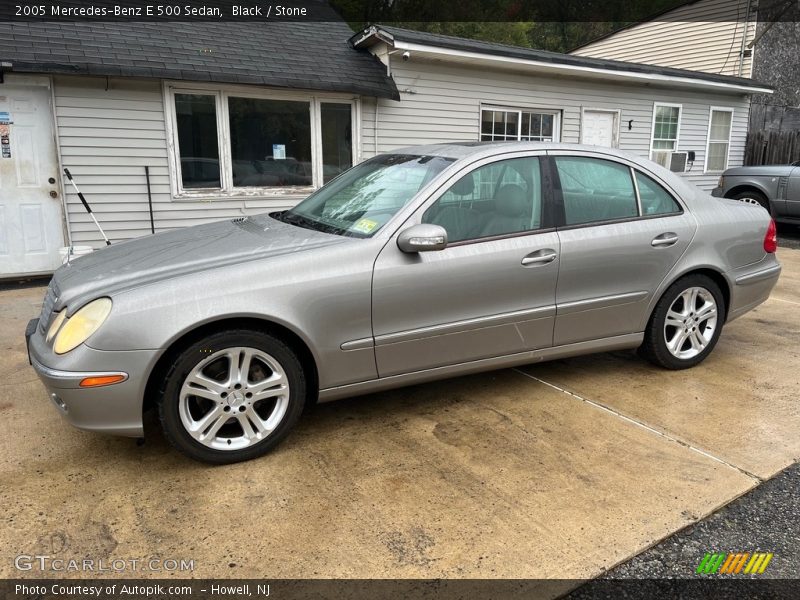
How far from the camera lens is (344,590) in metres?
2.13

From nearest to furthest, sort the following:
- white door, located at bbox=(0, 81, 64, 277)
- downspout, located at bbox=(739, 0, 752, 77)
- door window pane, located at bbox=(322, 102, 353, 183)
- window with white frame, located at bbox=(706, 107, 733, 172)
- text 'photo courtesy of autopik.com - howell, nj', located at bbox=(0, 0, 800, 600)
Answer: text 'photo courtesy of autopik.com - howell, nj', located at bbox=(0, 0, 800, 600) < white door, located at bbox=(0, 81, 64, 277) < door window pane, located at bbox=(322, 102, 353, 183) < window with white frame, located at bbox=(706, 107, 733, 172) < downspout, located at bbox=(739, 0, 752, 77)

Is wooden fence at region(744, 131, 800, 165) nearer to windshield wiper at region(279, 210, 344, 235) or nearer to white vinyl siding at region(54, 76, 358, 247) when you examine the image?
white vinyl siding at region(54, 76, 358, 247)

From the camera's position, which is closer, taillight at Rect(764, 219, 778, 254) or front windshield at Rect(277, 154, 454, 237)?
front windshield at Rect(277, 154, 454, 237)

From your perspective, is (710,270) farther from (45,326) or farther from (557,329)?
(45,326)

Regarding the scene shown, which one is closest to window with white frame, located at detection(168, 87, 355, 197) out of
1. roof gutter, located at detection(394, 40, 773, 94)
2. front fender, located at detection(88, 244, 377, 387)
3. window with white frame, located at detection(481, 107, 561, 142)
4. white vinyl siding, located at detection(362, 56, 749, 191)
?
white vinyl siding, located at detection(362, 56, 749, 191)

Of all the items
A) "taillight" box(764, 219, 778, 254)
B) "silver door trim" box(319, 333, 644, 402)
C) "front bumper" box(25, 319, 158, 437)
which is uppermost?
"taillight" box(764, 219, 778, 254)

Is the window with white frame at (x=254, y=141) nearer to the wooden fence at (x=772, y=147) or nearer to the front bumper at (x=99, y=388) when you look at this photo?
the front bumper at (x=99, y=388)

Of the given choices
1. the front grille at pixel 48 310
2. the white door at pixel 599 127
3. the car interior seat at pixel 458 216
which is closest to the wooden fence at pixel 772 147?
the white door at pixel 599 127

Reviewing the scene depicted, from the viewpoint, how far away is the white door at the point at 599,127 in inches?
440

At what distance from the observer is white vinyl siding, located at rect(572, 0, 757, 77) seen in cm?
1605

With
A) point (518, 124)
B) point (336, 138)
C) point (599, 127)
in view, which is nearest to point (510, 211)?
point (336, 138)

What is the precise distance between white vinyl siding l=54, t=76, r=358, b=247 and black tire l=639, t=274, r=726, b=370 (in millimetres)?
6020

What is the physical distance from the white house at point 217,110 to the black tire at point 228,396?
5.39 meters

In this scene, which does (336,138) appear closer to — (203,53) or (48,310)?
(203,53)
